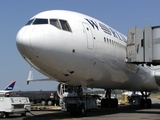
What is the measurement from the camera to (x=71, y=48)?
45.7 feet

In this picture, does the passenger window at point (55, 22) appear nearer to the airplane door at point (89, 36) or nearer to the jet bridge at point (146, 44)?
Result: the airplane door at point (89, 36)

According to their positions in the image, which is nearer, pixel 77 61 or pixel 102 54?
pixel 77 61

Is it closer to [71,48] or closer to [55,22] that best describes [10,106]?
[71,48]

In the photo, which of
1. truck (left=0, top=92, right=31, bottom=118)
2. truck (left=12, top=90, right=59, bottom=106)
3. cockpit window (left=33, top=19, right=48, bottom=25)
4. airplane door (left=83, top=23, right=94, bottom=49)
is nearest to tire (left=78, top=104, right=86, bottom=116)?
airplane door (left=83, top=23, right=94, bottom=49)

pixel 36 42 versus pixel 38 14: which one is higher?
pixel 38 14

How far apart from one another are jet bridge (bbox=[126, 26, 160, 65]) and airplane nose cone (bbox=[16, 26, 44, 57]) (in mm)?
6798

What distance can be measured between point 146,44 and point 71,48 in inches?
224

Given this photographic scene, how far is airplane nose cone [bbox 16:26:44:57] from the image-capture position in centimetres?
1283

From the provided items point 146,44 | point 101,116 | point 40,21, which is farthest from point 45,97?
point 40,21

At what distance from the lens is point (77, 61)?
14430 mm

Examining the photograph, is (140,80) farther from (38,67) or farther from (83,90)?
(38,67)

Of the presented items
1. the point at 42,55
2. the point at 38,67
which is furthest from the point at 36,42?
the point at 38,67

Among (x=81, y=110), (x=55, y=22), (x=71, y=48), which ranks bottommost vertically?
(x=81, y=110)

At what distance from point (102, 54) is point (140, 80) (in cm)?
801
